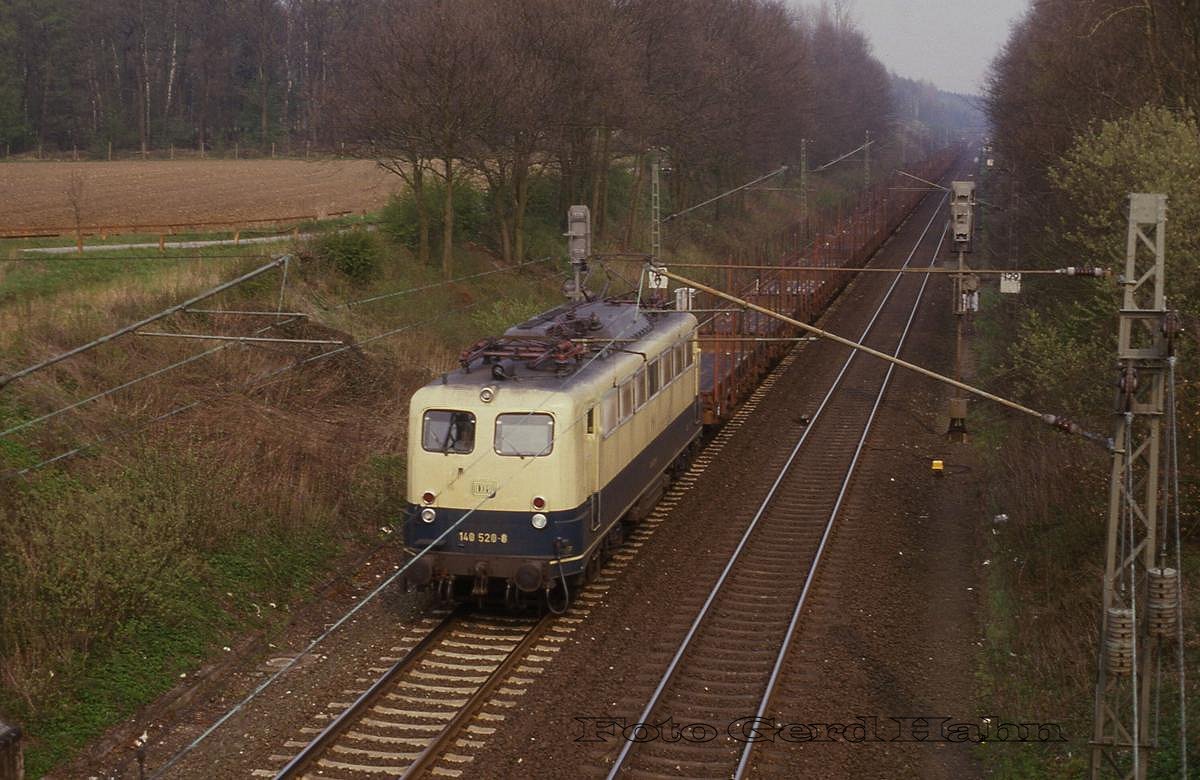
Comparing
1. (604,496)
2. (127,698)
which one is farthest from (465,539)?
(127,698)

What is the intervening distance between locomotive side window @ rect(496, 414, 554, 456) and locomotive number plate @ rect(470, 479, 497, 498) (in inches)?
14.9

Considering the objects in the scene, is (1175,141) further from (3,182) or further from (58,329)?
(3,182)

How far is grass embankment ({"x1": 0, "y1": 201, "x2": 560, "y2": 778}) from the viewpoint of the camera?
13.0 m

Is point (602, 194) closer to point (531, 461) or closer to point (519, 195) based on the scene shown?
point (519, 195)

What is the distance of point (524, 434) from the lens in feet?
48.3

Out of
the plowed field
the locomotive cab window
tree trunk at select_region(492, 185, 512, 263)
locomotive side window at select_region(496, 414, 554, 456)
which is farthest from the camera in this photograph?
the plowed field

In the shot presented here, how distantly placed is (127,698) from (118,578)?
5.59ft

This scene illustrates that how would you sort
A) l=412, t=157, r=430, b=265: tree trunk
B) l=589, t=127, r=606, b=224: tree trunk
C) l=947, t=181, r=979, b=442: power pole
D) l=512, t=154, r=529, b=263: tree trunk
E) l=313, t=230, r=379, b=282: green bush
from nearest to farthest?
l=947, t=181, r=979, b=442: power pole < l=313, t=230, r=379, b=282: green bush < l=412, t=157, r=430, b=265: tree trunk < l=512, t=154, r=529, b=263: tree trunk < l=589, t=127, r=606, b=224: tree trunk

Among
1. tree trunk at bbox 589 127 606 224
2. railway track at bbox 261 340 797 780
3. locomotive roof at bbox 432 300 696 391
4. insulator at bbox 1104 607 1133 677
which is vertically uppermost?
tree trunk at bbox 589 127 606 224

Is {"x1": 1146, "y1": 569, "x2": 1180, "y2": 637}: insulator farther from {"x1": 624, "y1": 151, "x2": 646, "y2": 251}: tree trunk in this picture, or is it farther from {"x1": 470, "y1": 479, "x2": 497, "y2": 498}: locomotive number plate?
{"x1": 624, "y1": 151, "x2": 646, "y2": 251}: tree trunk

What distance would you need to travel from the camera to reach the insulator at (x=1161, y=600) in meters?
10.4

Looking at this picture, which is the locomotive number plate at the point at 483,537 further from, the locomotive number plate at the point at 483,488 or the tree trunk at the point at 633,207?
the tree trunk at the point at 633,207

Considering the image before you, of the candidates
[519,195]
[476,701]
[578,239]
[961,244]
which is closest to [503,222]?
[519,195]

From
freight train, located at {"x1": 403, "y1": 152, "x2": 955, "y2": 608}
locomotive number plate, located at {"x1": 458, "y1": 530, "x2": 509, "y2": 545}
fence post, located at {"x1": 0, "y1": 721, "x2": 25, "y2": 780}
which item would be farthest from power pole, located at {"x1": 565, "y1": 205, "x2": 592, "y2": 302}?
fence post, located at {"x1": 0, "y1": 721, "x2": 25, "y2": 780}
